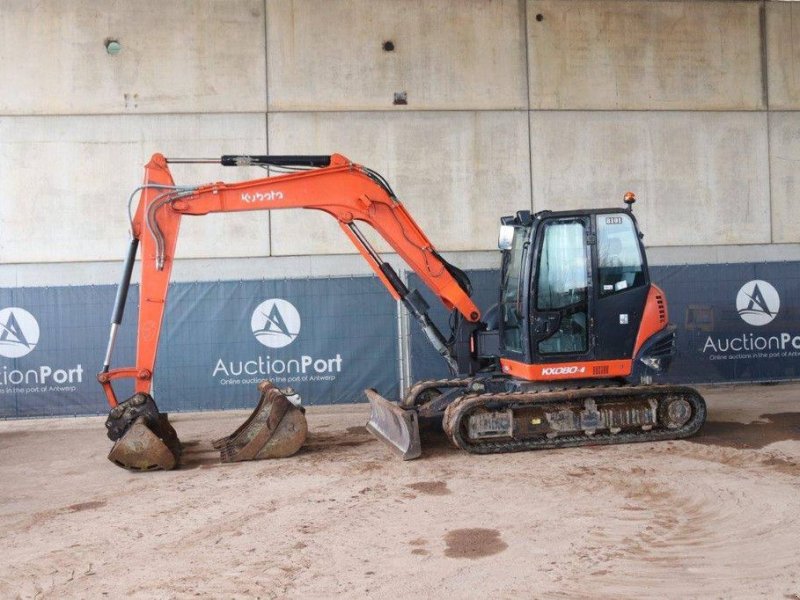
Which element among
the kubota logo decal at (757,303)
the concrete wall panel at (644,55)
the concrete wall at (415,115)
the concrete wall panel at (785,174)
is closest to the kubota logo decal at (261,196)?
the concrete wall at (415,115)

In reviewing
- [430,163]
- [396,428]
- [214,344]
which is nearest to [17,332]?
[214,344]

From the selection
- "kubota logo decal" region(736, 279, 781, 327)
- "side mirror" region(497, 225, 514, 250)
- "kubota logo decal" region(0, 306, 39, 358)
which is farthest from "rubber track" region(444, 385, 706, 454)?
"kubota logo decal" region(0, 306, 39, 358)

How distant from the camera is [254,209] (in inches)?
326

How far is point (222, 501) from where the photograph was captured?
671 centimetres

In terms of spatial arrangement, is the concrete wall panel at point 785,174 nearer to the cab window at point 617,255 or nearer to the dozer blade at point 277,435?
→ the cab window at point 617,255

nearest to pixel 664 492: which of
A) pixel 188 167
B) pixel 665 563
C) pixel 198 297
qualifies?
pixel 665 563

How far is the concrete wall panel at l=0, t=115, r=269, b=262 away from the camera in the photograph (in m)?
12.1

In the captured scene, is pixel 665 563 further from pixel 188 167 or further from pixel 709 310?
pixel 188 167

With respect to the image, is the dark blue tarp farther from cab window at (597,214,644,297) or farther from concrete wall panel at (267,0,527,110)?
cab window at (597,214,644,297)

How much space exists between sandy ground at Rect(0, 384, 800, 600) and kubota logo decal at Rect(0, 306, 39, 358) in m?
2.72

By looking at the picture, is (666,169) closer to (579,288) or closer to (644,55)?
(644,55)

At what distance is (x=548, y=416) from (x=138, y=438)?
13.2 feet

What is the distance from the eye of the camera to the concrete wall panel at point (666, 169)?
12961mm

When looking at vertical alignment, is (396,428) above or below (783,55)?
below
